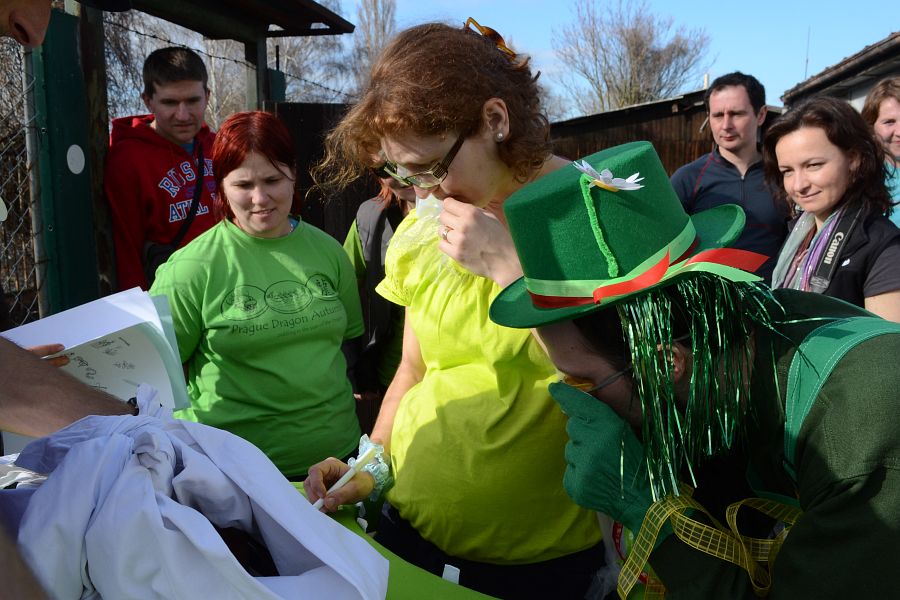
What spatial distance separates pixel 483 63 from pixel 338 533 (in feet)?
3.38

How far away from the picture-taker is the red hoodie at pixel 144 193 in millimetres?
3180

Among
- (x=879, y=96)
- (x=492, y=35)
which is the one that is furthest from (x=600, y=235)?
(x=879, y=96)

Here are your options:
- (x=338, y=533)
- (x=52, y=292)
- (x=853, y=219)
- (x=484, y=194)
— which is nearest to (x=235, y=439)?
(x=338, y=533)

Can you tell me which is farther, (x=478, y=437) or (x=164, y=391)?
(x=164, y=391)

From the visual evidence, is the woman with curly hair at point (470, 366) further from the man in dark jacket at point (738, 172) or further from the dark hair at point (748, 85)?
the dark hair at point (748, 85)

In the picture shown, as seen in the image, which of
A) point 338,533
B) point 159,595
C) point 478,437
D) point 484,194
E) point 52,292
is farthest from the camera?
point 52,292

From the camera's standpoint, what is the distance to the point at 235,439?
1058mm

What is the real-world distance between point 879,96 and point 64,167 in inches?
152

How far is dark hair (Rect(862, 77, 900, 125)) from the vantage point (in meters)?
3.69

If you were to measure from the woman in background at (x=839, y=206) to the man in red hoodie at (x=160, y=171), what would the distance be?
258cm

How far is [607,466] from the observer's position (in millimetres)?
1220

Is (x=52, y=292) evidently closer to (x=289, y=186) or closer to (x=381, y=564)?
(x=289, y=186)

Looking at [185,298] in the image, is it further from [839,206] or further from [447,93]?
[839,206]

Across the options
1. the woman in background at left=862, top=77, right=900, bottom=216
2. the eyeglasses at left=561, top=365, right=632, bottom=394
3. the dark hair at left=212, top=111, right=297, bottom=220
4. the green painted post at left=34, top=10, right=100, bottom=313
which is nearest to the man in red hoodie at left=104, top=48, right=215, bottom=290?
the green painted post at left=34, top=10, right=100, bottom=313
